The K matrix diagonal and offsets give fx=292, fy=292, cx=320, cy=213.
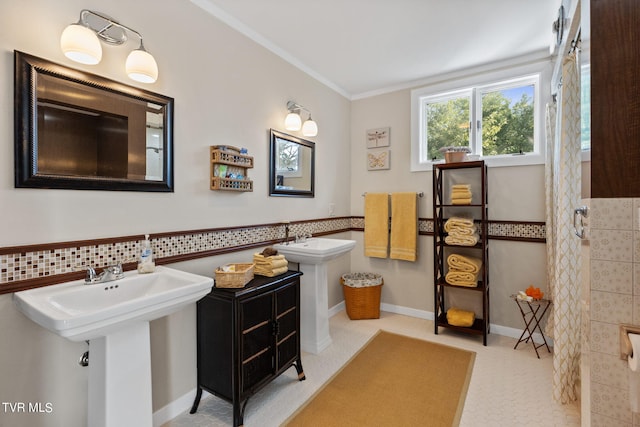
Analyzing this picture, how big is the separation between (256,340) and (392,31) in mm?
2395

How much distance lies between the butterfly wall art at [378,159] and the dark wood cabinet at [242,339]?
1.91 meters

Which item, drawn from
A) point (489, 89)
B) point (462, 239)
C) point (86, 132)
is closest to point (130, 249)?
point (86, 132)

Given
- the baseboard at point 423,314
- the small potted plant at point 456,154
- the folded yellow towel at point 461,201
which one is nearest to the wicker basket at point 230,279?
the baseboard at point 423,314

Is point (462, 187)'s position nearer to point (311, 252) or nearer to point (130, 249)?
point (311, 252)

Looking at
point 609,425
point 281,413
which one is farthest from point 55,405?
point 609,425

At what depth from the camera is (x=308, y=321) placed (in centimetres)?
247

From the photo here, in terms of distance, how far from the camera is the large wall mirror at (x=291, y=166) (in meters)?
2.43

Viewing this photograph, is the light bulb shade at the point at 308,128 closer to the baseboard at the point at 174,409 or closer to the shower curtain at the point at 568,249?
the shower curtain at the point at 568,249

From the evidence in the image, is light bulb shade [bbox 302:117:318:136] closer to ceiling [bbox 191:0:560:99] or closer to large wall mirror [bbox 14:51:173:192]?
ceiling [bbox 191:0:560:99]

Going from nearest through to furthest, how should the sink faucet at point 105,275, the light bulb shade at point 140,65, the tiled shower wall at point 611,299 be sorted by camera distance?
the tiled shower wall at point 611,299
the sink faucet at point 105,275
the light bulb shade at point 140,65

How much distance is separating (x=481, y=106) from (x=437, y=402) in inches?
104

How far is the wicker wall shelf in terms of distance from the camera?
6.28 feet

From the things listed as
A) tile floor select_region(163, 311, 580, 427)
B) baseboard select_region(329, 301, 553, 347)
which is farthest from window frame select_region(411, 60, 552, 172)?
tile floor select_region(163, 311, 580, 427)

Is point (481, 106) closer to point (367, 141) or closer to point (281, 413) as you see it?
point (367, 141)
